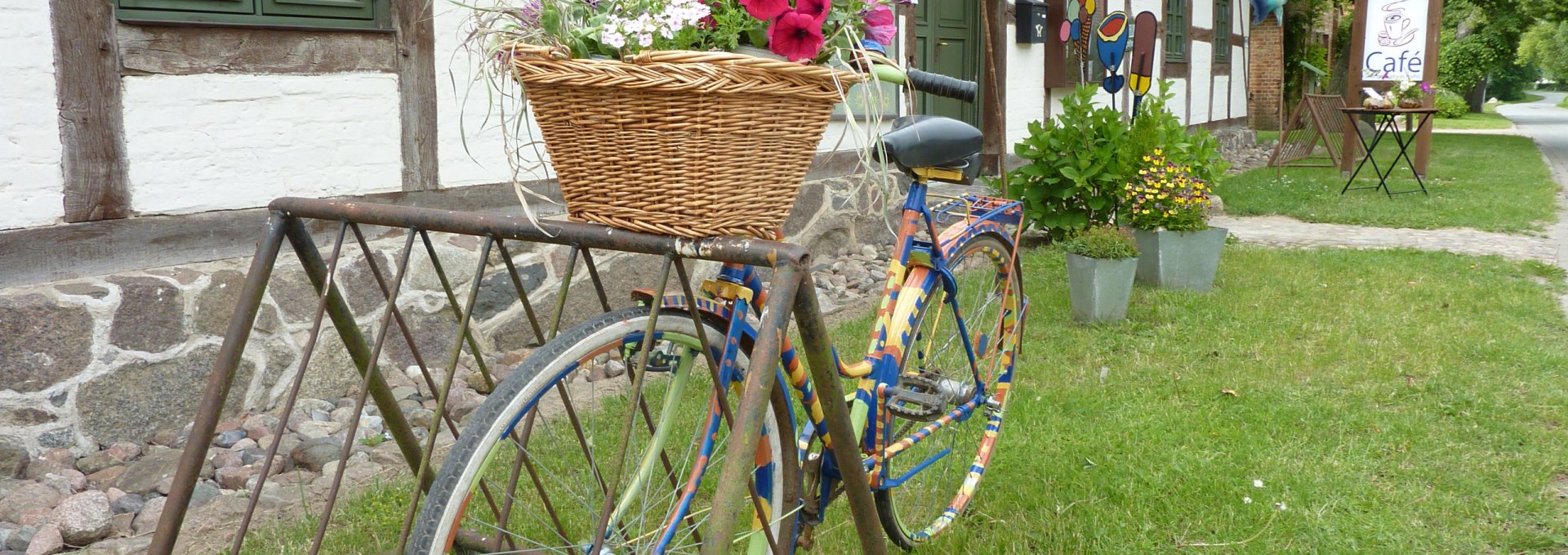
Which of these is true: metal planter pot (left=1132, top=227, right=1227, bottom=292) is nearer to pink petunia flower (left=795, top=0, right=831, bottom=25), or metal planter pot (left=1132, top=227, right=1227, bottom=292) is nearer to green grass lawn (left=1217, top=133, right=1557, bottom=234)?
green grass lawn (left=1217, top=133, right=1557, bottom=234)

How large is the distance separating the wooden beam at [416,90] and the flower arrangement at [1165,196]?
9.86ft

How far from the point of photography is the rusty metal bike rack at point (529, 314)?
1.38m

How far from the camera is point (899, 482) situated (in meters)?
2.35

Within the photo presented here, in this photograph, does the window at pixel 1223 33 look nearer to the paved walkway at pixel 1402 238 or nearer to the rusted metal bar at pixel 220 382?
the paved walkway at pixel 1402 238

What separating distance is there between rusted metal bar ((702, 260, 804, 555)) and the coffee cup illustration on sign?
11298mm

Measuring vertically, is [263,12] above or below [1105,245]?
above

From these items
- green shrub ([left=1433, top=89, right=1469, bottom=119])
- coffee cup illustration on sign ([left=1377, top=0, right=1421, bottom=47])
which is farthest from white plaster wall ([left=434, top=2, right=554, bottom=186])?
green shrub ([left=1433, top=89, right=1469, bottom=119])

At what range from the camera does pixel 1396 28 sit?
430 inches

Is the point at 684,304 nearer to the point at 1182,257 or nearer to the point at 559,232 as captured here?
the point at 559,232

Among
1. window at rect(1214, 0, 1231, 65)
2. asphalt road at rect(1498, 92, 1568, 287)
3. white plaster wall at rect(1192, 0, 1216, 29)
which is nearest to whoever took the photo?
asphalt road at rect(1498, 92, 1568, 287)

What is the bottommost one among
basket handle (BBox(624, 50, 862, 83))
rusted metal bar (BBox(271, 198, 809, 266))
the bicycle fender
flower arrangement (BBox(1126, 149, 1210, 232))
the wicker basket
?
flower arrangement (BBox(1126, 149, 1210, 232))

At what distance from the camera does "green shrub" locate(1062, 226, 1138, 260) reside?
4.61 meters

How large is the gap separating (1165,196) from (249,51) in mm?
3699

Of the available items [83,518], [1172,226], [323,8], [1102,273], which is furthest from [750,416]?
[1172,226]
